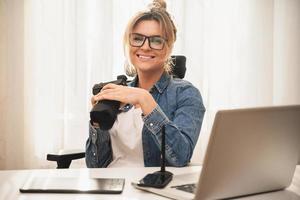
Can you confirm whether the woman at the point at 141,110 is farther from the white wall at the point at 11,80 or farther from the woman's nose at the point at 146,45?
the white wall at the point at 11,80

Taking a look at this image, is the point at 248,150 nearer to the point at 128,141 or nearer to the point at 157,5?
the point at 128,141

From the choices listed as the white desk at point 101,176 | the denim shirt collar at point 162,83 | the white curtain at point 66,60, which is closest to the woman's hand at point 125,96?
the white desk at point 101,176

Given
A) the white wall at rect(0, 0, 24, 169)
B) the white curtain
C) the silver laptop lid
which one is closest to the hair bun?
the white curtain

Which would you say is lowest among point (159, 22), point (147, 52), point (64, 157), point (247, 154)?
point (64, 157)

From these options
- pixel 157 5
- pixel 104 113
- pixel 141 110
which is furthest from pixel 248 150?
pixel 157 5

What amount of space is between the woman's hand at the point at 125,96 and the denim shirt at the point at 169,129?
1.1 inches

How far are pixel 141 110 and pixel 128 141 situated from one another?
0.14 m

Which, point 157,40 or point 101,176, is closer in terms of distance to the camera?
point 101,176

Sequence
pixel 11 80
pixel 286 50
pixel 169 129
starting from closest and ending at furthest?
pixel 169 129
pixel 11 80
pixel 286 50

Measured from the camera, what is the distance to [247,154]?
0.96m

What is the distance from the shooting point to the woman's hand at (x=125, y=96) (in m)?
1.34

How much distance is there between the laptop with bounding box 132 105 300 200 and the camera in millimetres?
901

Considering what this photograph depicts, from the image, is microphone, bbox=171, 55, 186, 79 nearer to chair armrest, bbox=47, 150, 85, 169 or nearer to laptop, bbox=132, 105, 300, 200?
chair armrest, bbox=47, 150, 85, 169

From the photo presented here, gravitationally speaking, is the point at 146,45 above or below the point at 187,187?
above
